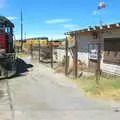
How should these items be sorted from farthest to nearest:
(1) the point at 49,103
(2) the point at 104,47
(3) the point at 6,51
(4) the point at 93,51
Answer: (4) the point at 93,51 < (3) the point at 6,51 < (2) the point at 104,47 < (1) the point at 49,103

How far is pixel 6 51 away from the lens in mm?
18766

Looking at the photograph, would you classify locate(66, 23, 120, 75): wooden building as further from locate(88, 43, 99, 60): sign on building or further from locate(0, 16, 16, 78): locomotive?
locate(0, 16, 16, 78): locomotive

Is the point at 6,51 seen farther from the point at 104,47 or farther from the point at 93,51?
the point at 104,47

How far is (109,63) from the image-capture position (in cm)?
1738

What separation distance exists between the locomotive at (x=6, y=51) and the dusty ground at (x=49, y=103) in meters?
1.76

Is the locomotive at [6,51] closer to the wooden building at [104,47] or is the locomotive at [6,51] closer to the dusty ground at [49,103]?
the dusty ground at [49,103]

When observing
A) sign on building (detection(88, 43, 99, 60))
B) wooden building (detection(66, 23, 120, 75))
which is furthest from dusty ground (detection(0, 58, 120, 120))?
sign on building (detection(88, 43, 99, 60))

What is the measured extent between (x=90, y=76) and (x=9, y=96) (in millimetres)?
5985

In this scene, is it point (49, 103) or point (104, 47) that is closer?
point (49, 103)

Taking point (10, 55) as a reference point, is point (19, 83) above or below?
below

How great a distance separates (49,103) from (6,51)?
347 inches

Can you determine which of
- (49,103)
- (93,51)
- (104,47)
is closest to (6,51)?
(93,51)

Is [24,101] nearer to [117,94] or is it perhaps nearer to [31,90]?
[31,90]

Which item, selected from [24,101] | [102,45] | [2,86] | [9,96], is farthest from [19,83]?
[102,45]
